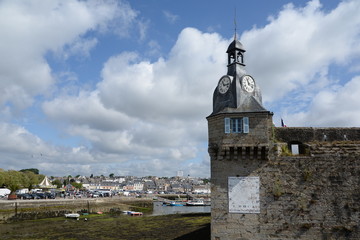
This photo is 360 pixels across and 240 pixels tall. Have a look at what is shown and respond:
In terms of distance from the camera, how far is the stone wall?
1502cm

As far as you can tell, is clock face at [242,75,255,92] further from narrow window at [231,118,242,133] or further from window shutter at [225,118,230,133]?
window shutter at [225,118,230,133]

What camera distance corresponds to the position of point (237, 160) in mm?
16141

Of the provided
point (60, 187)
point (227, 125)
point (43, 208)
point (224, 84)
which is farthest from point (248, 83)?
point (60, 187)

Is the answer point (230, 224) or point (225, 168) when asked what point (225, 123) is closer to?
point (225, 168)

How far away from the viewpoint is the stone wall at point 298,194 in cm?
1502

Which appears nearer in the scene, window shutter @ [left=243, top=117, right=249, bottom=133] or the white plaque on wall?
the white plaque on wall

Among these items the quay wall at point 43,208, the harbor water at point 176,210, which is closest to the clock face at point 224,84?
the quay wall at point 43,208

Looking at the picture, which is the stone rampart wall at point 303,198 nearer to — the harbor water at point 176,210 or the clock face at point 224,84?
the clock face at point 224,84

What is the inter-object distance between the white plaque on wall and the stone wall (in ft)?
0.72

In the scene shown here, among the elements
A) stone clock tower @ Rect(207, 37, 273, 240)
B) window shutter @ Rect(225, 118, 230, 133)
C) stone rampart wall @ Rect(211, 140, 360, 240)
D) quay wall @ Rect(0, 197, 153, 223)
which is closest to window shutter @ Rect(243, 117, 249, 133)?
stone clock tower @ Rect(207, 37, 273, 240)

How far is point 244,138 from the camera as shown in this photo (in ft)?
52.3

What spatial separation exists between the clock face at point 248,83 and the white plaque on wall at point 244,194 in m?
5.21

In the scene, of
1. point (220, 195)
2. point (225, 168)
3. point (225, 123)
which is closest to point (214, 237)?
point (220, 195)

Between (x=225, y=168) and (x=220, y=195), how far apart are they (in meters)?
1.51
